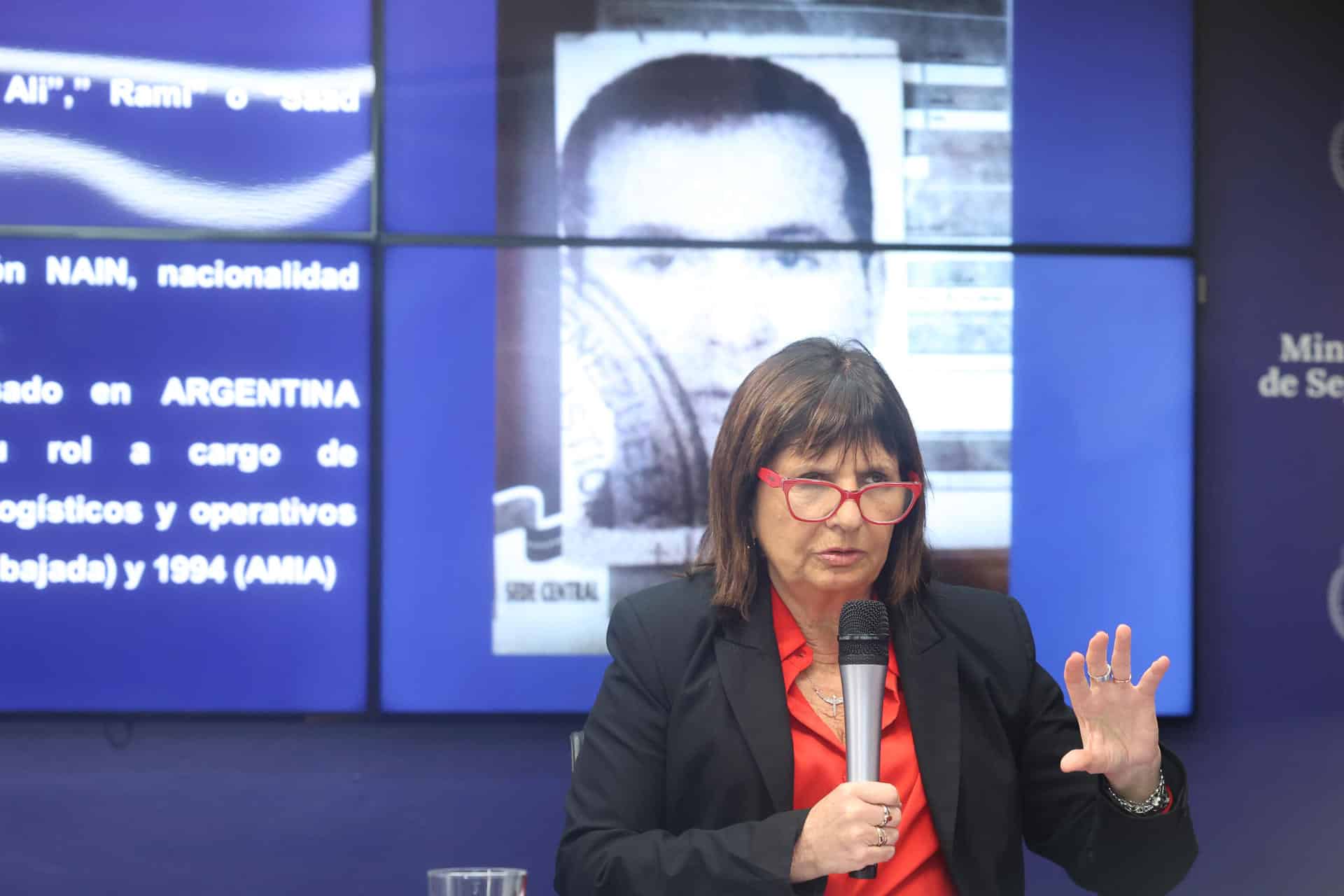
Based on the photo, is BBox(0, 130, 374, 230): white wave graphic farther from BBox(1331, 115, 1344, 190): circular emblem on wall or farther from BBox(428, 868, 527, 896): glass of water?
BBox(1331, 115, 1344, 190): circular emblem on wall

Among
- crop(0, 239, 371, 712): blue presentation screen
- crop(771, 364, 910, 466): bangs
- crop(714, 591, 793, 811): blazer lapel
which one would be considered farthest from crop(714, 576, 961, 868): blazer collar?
crop(0, 239, 371, 712): blue presentation screen

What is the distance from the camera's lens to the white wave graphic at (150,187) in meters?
2.97

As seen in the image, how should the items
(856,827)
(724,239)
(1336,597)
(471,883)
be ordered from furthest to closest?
(1336,597) < (724,239) < (471,883) < (856,827)

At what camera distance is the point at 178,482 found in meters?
2.95

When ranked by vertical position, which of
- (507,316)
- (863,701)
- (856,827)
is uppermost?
(507,316)

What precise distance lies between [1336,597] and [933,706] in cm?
192

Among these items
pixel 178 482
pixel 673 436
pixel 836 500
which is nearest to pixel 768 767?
pixel 836 500

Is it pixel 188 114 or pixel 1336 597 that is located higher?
pixel 188 114

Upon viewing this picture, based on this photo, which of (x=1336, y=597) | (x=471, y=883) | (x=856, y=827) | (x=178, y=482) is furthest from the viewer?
(x=1336, y=597)

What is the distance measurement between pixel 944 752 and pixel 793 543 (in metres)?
0.33

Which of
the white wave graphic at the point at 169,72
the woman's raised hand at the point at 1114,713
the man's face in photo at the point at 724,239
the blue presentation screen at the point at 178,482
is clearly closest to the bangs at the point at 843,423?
the woman's raised hand at the point at 1114,713

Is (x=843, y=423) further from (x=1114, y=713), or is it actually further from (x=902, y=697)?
(x=1114, y=713)

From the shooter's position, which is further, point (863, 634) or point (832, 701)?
point (832, 701)

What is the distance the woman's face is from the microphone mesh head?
0.57ft
